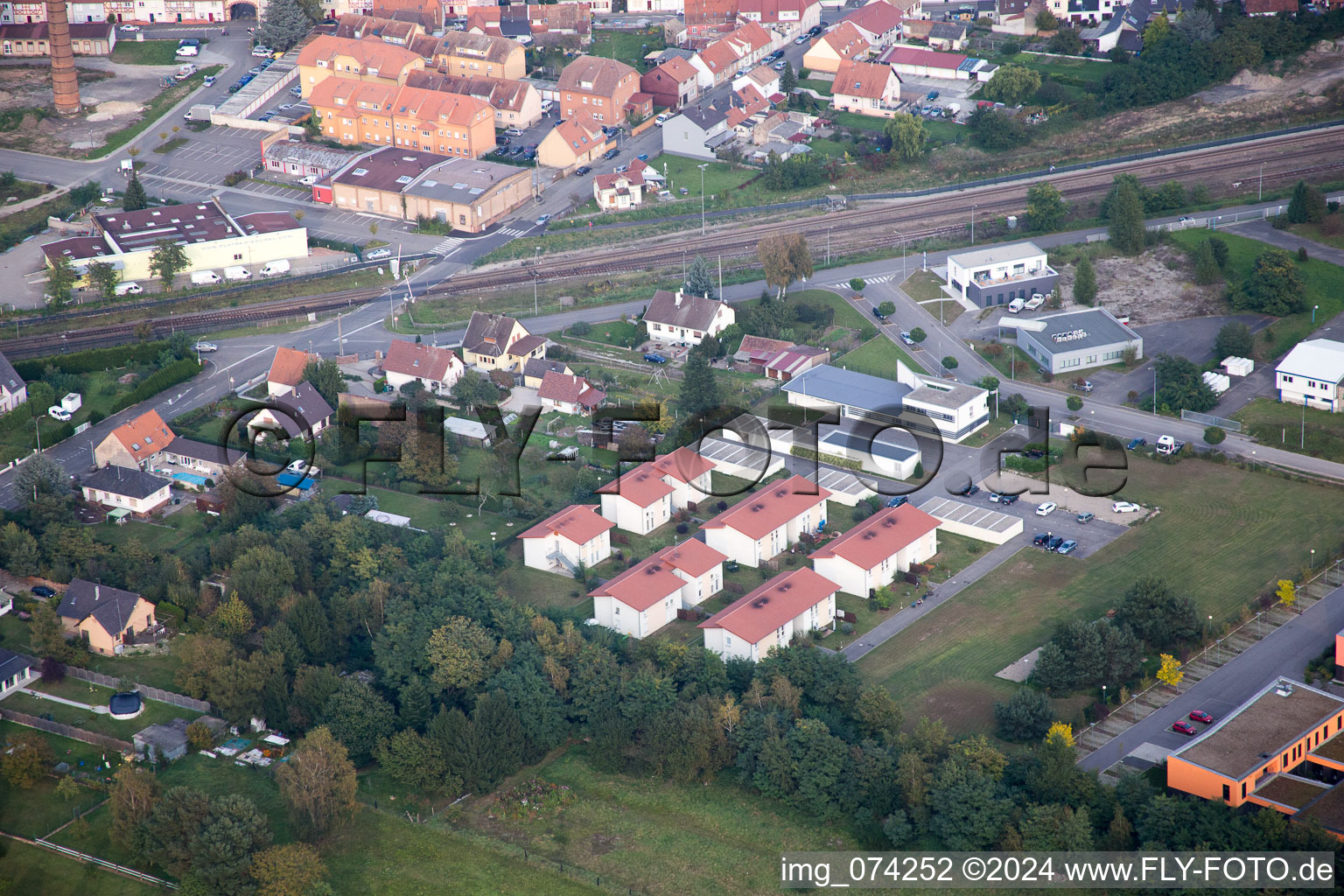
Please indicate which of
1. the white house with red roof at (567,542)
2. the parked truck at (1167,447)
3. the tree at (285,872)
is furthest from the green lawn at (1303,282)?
the tree at (285,872)

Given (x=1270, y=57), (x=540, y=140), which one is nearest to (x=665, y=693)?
(x=540, y=140)

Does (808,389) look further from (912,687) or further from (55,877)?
(55,877)

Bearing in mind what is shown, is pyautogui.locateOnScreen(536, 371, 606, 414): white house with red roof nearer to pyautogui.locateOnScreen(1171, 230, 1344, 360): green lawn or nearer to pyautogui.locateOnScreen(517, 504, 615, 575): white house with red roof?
pyautogui.locateOnScreen(517, 504, 615, 575): white house with red roof

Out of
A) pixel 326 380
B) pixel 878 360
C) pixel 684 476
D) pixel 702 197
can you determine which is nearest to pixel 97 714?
pixel 326 380

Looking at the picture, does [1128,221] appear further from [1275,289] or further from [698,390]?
[698,390]

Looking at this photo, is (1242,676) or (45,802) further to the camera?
(1242,676)

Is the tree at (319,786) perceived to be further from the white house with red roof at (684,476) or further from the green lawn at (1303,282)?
the green lawn at (1303,282)

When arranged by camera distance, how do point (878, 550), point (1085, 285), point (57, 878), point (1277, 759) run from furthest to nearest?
point (1085, 285), point (878, 550), point (57, 878), point (1277, 759)
